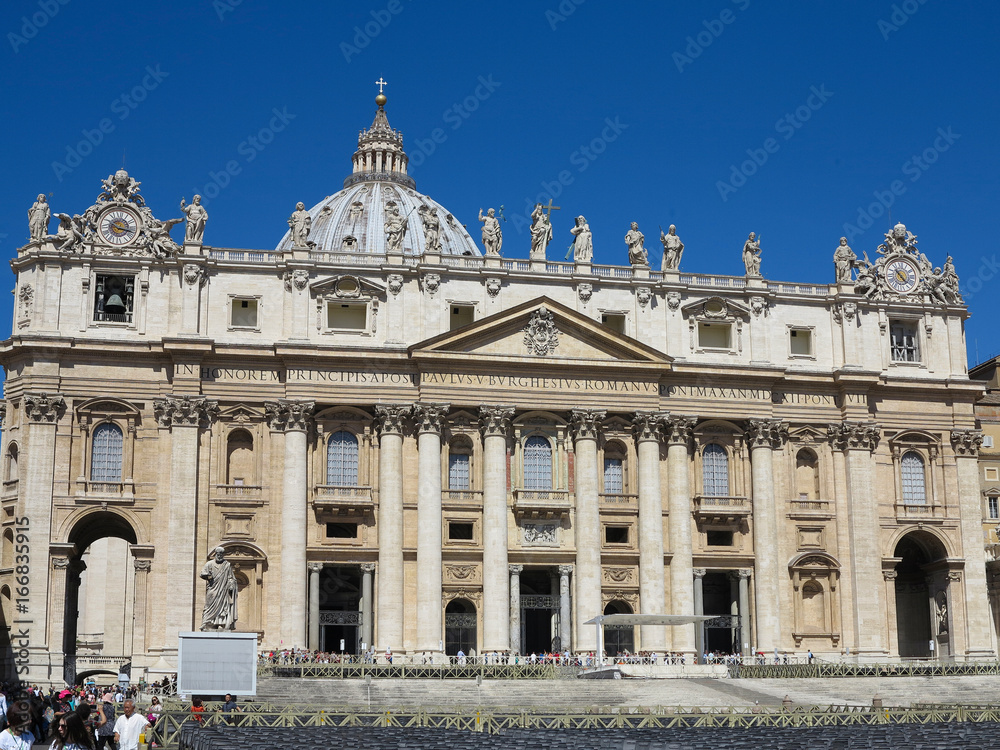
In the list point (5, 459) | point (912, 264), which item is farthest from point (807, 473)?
point (5, 459)

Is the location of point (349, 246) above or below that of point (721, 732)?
above

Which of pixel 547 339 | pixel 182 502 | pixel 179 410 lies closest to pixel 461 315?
Answer: pixel 547 339

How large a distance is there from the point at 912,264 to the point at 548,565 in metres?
25.9

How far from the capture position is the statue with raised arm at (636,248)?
67.9m

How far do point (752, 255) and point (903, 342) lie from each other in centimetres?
974

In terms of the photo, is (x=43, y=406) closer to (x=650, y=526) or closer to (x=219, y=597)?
(x=219, y=597)

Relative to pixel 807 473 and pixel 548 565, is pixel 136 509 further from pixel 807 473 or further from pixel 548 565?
pixel 807 473

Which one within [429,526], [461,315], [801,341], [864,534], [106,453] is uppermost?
[461,315]

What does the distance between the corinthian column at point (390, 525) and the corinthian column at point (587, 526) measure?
817 centimetres

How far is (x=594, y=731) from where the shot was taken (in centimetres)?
3088

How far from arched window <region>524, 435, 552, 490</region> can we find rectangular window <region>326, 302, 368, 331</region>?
9629 mm

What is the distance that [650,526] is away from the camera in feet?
212

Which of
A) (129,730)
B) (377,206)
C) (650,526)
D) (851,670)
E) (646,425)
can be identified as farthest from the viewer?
(377,206)

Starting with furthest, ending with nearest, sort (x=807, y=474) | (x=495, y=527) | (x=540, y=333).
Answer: (x=807, y=474) < (x=540, y=333) < (x=495, y=527)
